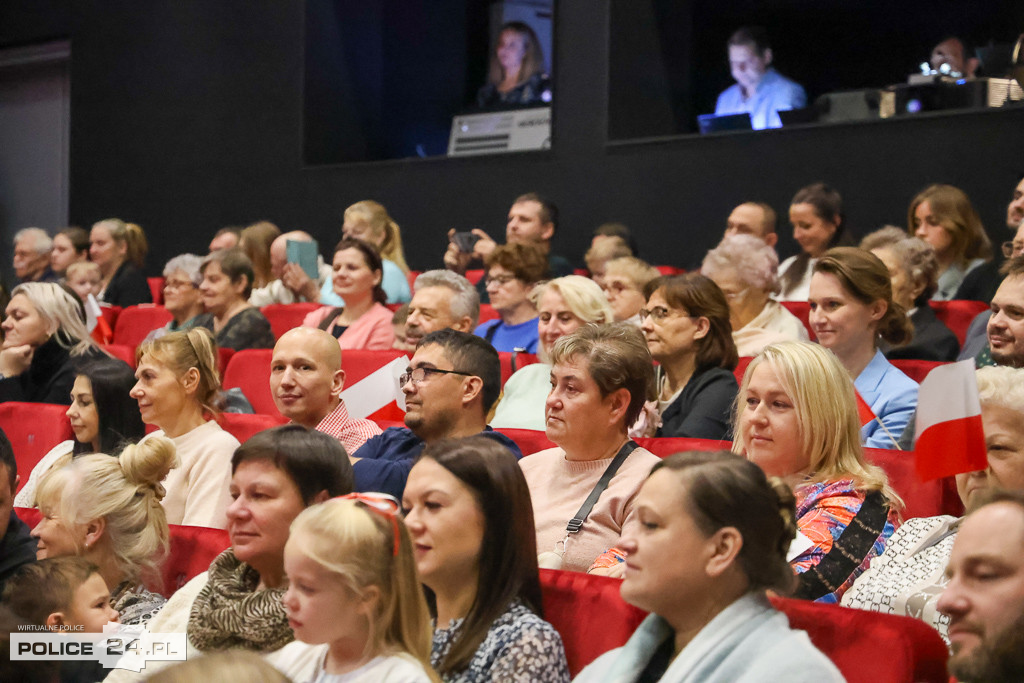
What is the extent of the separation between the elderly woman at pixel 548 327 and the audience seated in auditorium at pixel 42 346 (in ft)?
4.70

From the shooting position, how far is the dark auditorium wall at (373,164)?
4617 mm

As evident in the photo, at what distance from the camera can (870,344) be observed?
8.89 feet

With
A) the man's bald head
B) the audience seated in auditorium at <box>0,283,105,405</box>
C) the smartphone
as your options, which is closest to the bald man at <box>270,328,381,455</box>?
the man's bald head

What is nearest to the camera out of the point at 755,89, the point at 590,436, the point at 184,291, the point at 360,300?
the point at 590,436

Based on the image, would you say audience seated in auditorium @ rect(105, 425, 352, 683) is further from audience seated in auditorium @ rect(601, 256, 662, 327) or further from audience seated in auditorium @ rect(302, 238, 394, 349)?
audience seated in auditorium @ rect(302, 238, 394, 349)

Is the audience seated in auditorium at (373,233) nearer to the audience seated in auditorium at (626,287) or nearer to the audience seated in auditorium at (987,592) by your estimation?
the audience seated in auditorium at (626,287)

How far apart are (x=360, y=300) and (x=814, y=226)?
1681 millimetres

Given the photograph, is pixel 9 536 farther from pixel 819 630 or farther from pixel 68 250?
pixel 68 250

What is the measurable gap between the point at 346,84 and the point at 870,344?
4.64 metres

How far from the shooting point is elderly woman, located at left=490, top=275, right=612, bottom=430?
310 centimetres

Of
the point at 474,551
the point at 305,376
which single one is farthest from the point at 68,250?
the point at 474,551

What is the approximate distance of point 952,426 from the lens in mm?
1751

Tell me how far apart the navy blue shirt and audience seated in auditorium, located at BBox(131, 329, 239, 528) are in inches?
13.8

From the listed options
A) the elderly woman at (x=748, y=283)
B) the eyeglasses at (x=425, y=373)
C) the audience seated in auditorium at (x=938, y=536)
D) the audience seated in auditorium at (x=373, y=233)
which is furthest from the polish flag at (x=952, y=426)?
the audience seated in auditorium at (x=373, y=233)
